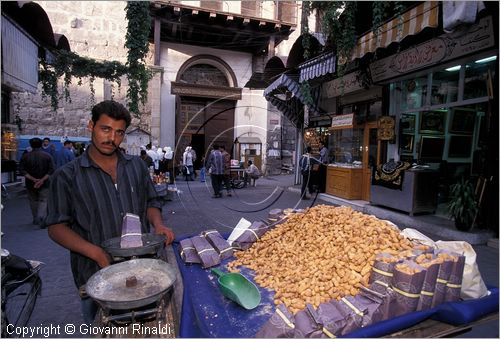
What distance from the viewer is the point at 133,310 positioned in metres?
1.42

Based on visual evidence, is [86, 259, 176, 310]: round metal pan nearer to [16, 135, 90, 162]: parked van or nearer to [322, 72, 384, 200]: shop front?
[322, 72, 384, 200]: shop front

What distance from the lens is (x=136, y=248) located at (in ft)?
5.50

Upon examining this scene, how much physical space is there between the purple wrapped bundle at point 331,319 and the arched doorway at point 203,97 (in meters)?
14.7

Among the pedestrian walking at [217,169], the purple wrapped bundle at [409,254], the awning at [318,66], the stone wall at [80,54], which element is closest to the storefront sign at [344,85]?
the awning at [318,66]

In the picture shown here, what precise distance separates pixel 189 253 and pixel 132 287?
1.21 meters

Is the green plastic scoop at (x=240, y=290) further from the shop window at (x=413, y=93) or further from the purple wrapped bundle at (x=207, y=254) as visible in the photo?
the shop window at (x=413, y=93)

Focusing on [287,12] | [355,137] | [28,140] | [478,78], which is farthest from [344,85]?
[28,140]

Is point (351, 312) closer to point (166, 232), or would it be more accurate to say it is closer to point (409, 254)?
point (409, 254)

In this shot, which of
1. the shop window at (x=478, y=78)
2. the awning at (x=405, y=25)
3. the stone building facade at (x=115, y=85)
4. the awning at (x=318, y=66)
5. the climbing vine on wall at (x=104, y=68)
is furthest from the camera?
the stone building facade at (x=115, y=85)

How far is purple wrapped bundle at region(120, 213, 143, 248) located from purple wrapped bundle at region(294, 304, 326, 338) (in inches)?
38.8

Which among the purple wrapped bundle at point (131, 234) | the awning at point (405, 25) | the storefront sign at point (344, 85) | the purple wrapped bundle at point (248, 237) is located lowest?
the purple wrapped bundle at point (248, 237)

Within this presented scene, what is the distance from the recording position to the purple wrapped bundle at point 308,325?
1.65 metres

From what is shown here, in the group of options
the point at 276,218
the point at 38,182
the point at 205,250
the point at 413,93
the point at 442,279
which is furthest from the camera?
the point at 413,93

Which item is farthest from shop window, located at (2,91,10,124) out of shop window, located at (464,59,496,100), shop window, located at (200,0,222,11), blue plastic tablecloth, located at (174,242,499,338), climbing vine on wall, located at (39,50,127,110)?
shop window, located at (464,59,496,100)
